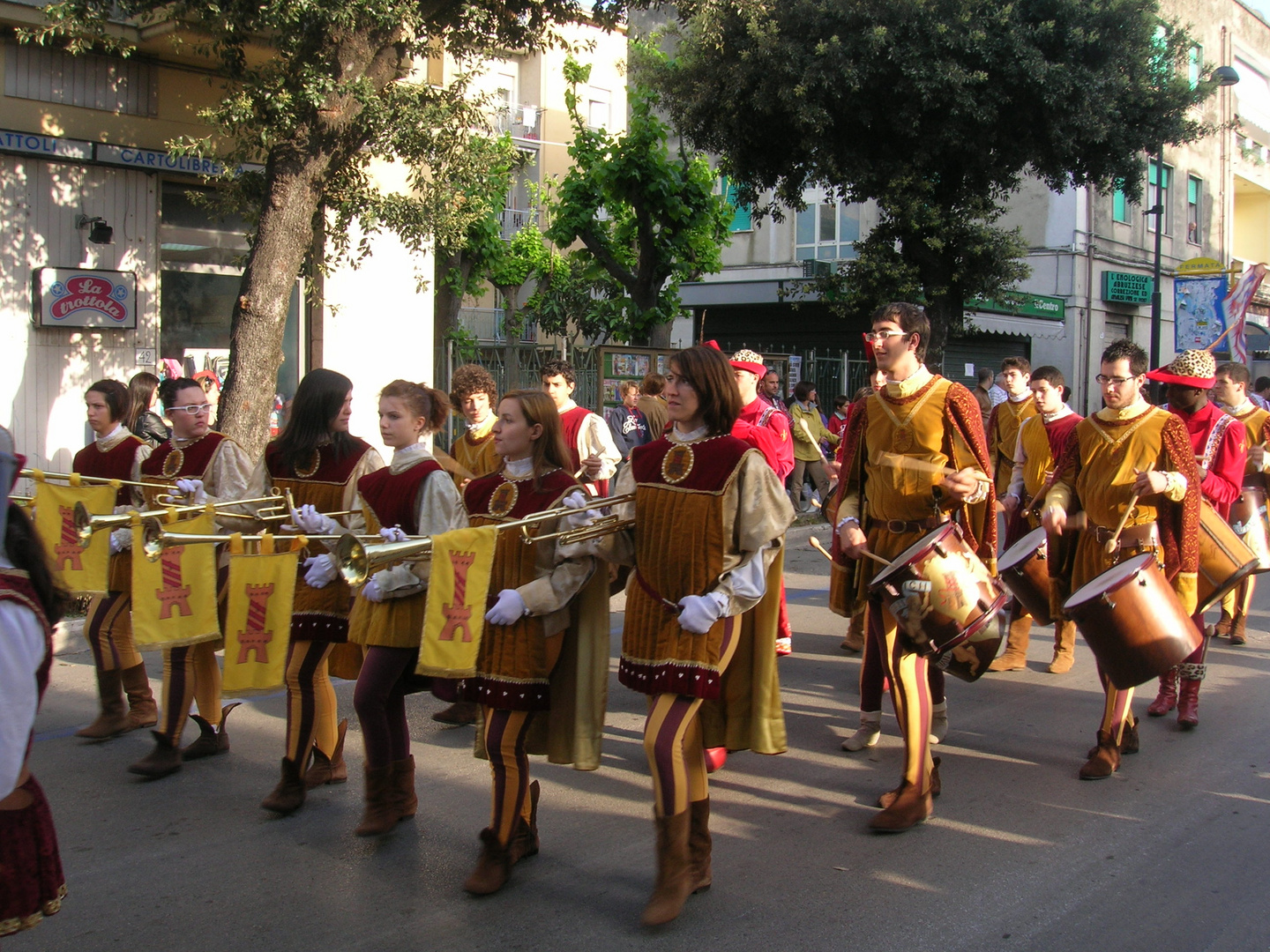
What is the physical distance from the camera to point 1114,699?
17.8 ft

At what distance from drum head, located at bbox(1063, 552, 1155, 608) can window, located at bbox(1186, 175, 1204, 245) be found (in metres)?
30.7

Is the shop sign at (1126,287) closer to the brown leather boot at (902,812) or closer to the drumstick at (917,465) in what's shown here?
the drumstick at (917,465)

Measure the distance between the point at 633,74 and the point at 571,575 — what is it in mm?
17202

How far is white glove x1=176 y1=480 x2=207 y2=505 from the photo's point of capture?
4980 millimetres

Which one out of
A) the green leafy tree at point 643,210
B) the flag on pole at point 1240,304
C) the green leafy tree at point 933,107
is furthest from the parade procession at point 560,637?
the flag on pole at point 1240,304

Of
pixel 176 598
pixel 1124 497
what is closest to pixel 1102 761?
pixel 1124 497

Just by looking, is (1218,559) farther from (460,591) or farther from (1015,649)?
(460,591)

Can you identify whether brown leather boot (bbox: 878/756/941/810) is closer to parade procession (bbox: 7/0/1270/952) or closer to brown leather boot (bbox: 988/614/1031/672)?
parade procession (bbox: 7/0/1270/952)

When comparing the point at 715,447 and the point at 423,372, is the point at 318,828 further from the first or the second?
the point at 423,372

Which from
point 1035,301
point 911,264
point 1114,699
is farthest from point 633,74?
point 1114,699

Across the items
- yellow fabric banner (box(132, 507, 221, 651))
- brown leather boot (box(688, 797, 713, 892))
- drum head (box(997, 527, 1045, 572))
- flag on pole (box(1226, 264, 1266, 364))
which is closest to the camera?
brown leather boot (box(688, 797, 713, 892))

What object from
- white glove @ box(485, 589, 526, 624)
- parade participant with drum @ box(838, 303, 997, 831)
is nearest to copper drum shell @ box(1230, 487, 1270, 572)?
parade participant with drum @ box(838, 303, 997, 831)

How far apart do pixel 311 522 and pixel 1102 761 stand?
3.82m

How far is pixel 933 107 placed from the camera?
15586 mm
